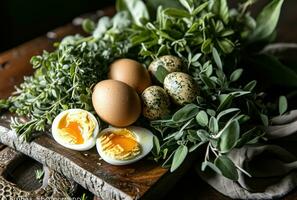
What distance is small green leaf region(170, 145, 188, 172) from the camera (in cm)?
73

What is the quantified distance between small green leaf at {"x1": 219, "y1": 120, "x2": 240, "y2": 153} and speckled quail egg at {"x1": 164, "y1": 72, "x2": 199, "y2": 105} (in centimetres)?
12

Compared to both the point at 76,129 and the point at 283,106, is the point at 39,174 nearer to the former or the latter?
the point at 76,129

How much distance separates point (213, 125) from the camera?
0.74 meters

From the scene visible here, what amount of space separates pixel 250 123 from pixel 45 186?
43cm

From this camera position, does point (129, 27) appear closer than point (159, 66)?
No

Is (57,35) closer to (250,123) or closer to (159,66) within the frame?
(159,66)

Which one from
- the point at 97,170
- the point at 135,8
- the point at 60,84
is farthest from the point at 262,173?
the point at 135,8

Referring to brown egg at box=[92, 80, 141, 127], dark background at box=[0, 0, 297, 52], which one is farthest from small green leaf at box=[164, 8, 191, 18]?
dark background at box=[0, 0, 297, 52]

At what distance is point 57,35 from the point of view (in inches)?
50.0

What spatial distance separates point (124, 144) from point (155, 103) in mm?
97

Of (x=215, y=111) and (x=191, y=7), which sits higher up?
(x=191, y=7)

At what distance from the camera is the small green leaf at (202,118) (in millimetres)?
749

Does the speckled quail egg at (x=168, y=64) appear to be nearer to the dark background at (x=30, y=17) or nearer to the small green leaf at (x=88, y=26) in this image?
the small green leaf at (x=88, y=26)

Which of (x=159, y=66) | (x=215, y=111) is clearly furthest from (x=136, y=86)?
(x=215, y=111)
